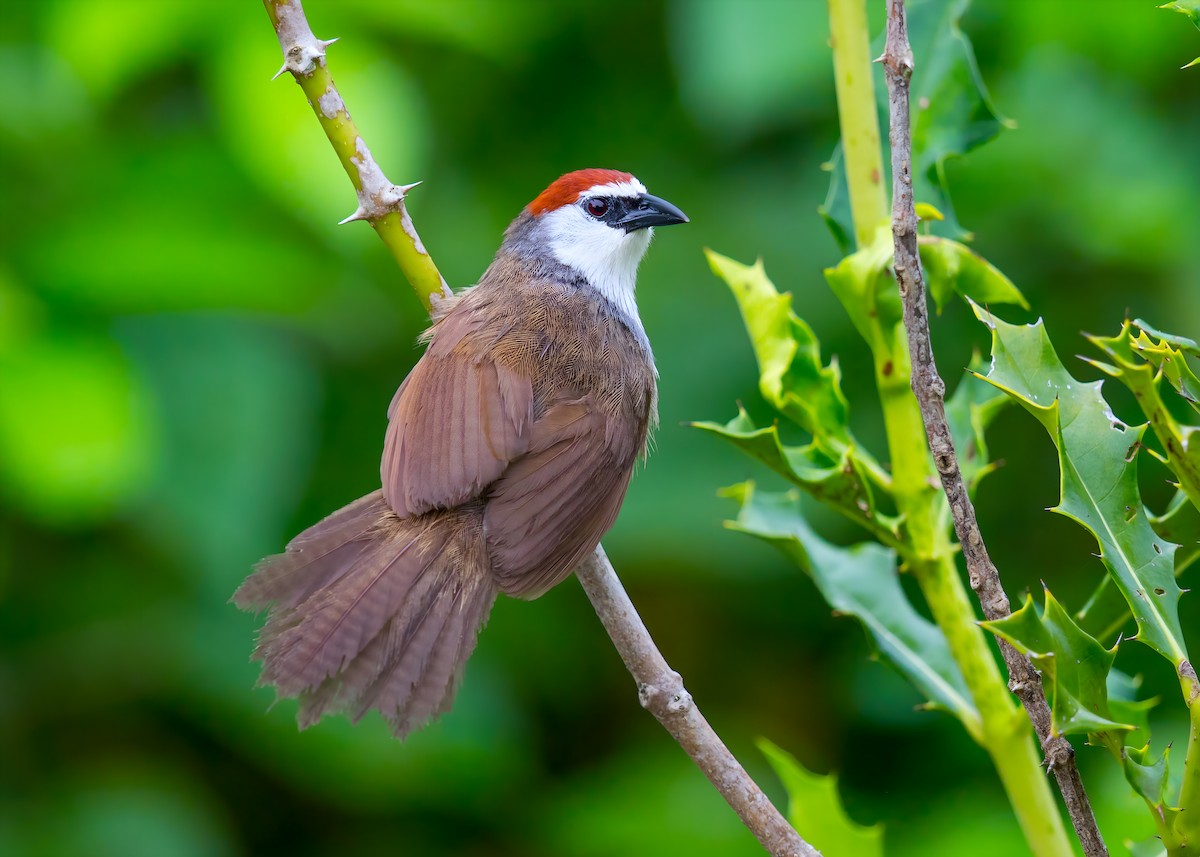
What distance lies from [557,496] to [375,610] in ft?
1.41

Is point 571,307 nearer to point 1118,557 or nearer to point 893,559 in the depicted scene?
point 893,559

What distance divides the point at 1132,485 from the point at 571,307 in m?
1.61

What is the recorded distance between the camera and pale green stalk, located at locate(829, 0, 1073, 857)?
1.97 m

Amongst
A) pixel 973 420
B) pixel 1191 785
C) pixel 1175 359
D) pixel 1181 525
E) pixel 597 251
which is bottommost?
pixel 1191 785

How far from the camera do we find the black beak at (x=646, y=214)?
3.39m

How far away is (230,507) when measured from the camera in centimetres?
339

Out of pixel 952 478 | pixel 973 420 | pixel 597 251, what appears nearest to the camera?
pixel 952 478

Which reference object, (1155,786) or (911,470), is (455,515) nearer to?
(911,470)

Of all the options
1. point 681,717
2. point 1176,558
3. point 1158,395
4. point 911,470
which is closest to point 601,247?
point 911,470

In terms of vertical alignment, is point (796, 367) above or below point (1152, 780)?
above

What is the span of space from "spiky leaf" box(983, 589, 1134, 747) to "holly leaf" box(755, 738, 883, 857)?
2.31 ft

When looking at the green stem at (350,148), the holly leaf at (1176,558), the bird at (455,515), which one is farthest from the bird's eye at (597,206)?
the holly leaf at (1176,558)

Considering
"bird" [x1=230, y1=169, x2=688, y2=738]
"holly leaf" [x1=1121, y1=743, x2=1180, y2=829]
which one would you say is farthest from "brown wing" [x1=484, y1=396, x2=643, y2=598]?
"holly leaf" [x1=1121, y1=743, x2=1180, y2=829]

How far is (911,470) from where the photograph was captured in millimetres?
2072
